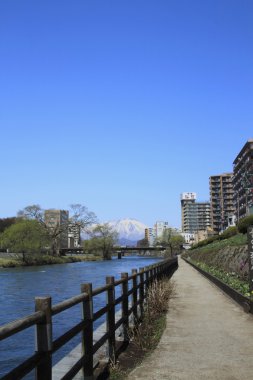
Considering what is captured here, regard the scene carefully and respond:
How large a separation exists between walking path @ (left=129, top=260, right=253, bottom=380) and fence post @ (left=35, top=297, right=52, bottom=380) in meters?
2.56

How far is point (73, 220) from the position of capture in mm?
118312

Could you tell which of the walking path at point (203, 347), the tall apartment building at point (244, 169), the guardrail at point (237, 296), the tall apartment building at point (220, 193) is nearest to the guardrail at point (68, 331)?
the walking path at point (203, 347)

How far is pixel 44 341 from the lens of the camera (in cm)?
450

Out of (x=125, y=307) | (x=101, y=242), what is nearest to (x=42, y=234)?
(x=101, y=242)

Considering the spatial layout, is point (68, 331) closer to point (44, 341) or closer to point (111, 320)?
point (44, 341)

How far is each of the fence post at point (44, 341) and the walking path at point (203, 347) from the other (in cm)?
256

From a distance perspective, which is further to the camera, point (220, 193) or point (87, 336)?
point (220, 193)

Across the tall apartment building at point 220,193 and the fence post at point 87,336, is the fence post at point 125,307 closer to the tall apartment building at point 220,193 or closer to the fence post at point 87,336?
the fence post at point 87,336

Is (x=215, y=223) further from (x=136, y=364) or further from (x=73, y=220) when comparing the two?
(x=136, y=364)

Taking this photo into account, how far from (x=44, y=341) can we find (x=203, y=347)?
16.2 ft

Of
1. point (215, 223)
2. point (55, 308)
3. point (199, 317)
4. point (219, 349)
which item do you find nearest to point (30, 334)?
point (199, 317)

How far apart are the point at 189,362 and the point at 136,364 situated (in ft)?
2.78

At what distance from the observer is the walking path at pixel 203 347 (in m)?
6.90

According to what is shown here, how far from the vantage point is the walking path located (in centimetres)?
690
